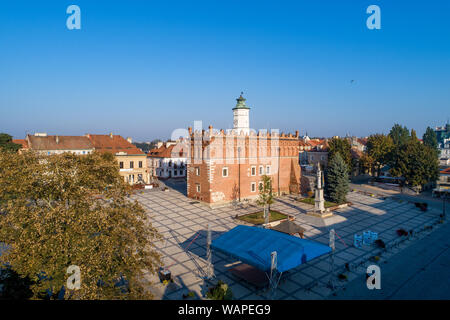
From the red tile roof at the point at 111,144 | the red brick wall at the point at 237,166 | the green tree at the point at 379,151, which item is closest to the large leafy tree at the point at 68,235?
the red brick wall at the point at 237,166

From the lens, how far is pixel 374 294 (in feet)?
54.0

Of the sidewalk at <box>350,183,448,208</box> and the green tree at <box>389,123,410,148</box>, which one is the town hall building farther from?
the green tree at <box>389,123,410,148</box>

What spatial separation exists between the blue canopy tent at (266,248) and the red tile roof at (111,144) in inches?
1570

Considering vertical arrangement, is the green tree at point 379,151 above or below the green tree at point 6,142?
below

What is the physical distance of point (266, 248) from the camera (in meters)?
17.1

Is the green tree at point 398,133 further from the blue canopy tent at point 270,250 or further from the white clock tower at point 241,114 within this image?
the blue canopy tent at point 270,250

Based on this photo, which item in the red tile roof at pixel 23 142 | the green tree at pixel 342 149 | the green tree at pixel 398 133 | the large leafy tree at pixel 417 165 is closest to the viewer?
the large leafy tree at pixel 417 165

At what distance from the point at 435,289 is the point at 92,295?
1913cm

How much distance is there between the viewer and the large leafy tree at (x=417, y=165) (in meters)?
45.8

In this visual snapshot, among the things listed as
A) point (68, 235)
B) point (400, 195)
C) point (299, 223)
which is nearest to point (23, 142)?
point (299, 223)
